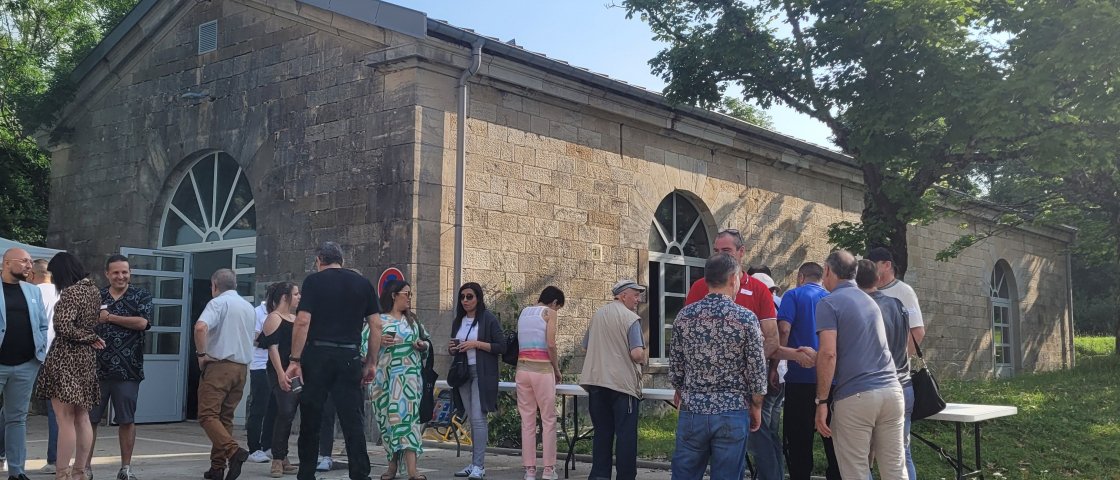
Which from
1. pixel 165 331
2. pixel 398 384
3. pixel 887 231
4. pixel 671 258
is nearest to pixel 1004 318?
pixel 671 258

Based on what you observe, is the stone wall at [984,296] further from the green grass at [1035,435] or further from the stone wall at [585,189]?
the green grass at [1035,435]

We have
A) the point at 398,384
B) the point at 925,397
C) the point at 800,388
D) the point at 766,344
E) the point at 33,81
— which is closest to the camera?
the point at 766,344

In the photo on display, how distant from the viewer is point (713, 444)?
18.2 feet

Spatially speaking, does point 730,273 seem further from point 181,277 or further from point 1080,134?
point 181,277

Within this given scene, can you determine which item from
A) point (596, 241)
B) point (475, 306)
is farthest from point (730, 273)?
point (596, 241)

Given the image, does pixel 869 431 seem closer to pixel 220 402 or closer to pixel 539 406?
pixel 539 406

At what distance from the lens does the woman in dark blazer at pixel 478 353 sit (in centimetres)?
834

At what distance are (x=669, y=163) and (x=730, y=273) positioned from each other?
31.0 ft

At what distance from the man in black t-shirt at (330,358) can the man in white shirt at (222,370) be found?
0.82m

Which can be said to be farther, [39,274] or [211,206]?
[211,206]

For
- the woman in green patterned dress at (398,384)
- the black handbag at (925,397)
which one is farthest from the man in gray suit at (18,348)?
the black handbag at (925,397)

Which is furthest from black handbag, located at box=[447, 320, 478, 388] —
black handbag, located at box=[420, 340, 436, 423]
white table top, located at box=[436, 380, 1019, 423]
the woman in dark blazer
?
white table top, located at box=[436, 380, 1019, 423]

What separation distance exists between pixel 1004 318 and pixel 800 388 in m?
20.4

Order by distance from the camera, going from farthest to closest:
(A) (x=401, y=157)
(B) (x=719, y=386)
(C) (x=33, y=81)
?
1. (C) (x=33, y=81)
2. (A) (x=401, y=157)
3. (B) (x=719, y=386)
